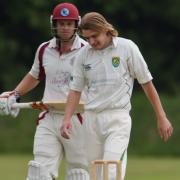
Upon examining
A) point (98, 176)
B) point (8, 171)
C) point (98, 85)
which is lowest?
point (8, 171)

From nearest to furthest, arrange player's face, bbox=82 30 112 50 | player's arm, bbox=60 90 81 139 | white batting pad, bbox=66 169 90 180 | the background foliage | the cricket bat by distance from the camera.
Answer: player's face, bbox=82 30 112 50
player's arm, bbox=60 90 81 139
the cricket bat
white batting pad, bbox=66 169 90 180
the background foliage

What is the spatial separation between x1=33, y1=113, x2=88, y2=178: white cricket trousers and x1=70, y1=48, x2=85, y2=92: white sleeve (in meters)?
0.55

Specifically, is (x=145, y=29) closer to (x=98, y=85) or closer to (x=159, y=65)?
(x=159, y=65)

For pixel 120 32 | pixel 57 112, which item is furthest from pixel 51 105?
pixel 120 32

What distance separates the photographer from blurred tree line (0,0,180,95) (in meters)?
27.7

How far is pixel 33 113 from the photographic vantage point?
74.1 feet

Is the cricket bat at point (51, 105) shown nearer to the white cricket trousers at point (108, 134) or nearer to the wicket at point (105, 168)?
the white cricket trousers at point (108, 134)

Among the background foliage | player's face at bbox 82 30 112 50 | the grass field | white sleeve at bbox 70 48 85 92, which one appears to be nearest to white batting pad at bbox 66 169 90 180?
white sleeve at bbox 70 48 85 92

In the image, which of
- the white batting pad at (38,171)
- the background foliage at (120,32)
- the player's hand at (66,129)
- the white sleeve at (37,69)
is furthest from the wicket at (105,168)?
the background foliage at (120,32)

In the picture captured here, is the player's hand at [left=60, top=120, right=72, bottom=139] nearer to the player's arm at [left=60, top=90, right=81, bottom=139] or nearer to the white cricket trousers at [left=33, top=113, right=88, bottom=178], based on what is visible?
the player's arm at [left=60, top=90, right=81, bottom=139]

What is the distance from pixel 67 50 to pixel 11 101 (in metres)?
0.67

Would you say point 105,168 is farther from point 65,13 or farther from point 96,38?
point 65,13

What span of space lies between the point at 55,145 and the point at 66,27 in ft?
3.34

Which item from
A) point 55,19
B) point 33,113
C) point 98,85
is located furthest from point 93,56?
point 33,113
